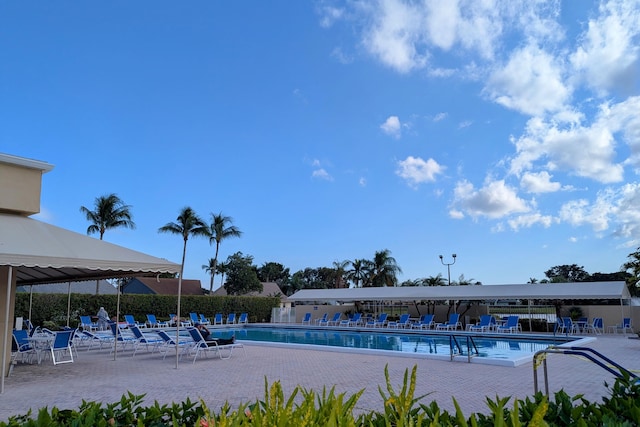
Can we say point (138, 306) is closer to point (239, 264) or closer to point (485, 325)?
point (485, 325)

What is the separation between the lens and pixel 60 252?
8750mm

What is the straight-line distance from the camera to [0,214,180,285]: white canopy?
8180 mm

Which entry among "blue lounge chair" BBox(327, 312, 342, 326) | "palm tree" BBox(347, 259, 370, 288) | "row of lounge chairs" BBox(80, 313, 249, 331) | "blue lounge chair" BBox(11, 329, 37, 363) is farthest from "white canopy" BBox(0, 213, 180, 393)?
"palm tree" BBox(347, 259, 370, 288)

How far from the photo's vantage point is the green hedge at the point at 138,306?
915 inches

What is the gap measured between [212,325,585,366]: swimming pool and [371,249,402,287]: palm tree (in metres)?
18.2

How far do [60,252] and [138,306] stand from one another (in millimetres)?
20083

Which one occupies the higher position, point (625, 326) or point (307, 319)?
point (625, 326)

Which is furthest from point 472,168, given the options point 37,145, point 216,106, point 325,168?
point 37,145

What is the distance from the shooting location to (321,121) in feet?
69.7

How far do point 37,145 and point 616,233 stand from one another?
2644 centimetres

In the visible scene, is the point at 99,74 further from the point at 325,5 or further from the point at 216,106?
the point at 325,5

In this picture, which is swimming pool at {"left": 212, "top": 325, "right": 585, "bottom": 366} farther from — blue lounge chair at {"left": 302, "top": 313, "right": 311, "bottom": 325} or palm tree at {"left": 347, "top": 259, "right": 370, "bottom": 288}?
palm tree at {"left": 347, "top": 259, "right": 370, "bottom": 288}

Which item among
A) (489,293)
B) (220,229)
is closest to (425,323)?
(489,293)

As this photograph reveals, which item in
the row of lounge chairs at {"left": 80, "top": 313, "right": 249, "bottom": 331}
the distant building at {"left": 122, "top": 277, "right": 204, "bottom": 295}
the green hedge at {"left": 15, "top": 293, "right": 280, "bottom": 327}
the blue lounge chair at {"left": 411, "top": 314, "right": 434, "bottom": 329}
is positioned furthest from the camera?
the distant building at {"left": 122, "top": 277, "right": 204, "bottom": 295}
